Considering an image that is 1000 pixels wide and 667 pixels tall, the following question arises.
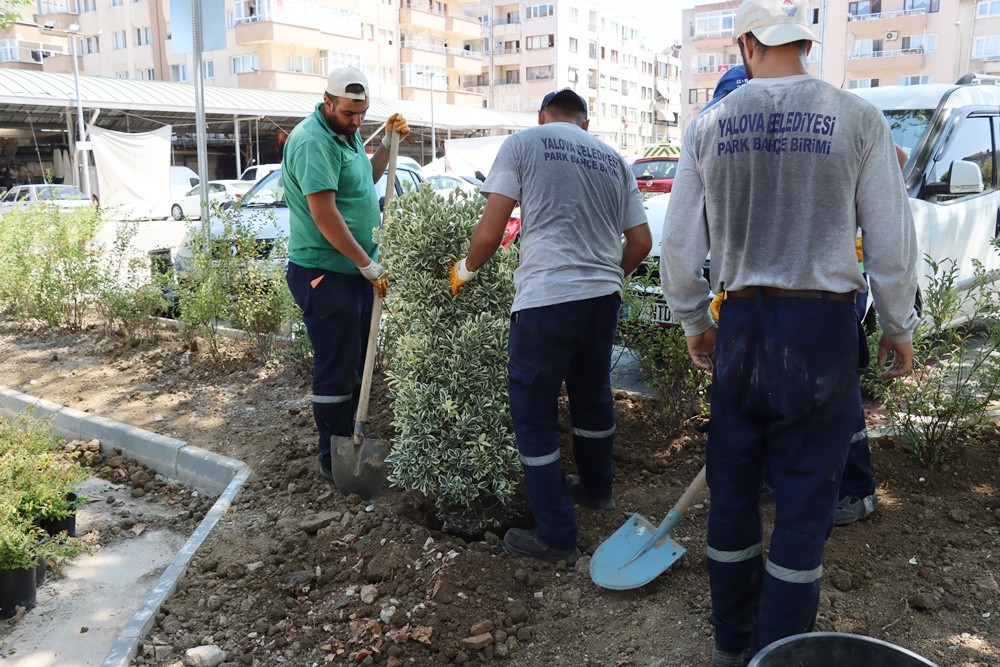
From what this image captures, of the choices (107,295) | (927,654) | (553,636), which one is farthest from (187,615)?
(107,295)

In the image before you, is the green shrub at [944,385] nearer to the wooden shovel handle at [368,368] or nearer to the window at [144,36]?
the wooden shovel handle at [368,368]

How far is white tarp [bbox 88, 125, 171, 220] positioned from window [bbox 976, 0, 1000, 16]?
52.1 m

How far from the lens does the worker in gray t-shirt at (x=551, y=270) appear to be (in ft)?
11.7

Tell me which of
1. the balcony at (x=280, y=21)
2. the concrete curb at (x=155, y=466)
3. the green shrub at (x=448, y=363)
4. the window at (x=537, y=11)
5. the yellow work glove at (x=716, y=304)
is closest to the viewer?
the yellow work glove at (x=716, y=304)

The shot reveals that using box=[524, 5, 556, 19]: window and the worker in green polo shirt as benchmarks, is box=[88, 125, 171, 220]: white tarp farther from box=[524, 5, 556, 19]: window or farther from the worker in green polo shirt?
box=[524, 5, 556, 19]: window

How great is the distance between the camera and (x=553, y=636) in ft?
10.6

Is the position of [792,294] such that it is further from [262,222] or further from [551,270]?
[262,222]

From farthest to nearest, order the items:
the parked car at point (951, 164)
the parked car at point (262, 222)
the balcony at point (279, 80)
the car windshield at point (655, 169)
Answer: the balcony at point (279, 80)
the car windshield at point (655, 169)
the parked car at point (262, 222)
the parked car at point (951, 164)

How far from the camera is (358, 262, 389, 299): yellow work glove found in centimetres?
435

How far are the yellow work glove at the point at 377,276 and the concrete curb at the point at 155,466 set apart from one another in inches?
54.7

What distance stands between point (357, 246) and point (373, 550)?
→ 148 centimetres

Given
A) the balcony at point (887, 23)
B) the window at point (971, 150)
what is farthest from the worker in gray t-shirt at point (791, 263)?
the balcony at point (887, 23)

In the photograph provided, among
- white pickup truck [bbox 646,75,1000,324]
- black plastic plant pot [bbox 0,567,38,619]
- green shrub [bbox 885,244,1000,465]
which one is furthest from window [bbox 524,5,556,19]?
black plastic plant pot [bbox 0,567,38,619]

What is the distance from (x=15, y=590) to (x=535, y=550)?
234cm
